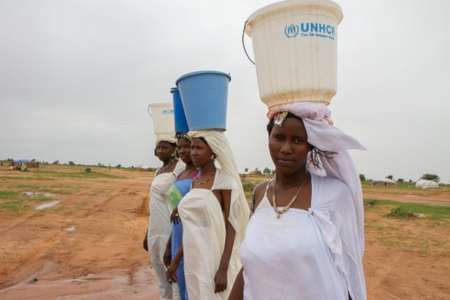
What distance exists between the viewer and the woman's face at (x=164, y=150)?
416cm

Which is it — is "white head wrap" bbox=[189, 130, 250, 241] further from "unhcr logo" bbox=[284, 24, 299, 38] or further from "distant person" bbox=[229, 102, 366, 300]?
"unhcr logo" bbox=[284, 24, 299, 38]

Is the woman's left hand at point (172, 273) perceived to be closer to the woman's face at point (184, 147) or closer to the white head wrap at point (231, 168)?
the white head wrap at point (231, 168)

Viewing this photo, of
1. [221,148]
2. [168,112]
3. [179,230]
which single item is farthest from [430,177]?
[221,148]

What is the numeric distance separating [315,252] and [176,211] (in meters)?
1.84

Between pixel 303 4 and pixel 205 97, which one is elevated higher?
pixel 303 4

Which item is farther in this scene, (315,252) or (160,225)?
(160,225)

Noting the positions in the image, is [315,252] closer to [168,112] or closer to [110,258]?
[168,112]

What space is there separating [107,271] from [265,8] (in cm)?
504

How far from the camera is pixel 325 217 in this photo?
1527mm

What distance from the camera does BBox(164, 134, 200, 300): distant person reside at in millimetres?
3135

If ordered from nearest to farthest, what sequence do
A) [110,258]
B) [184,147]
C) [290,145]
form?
1. [290,145]
2. [184,147]
3. [110,258]

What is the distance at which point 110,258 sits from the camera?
20.7 feet

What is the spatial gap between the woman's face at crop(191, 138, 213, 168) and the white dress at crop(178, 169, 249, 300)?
0.22 meters

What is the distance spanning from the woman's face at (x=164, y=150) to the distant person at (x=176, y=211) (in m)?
0.77
